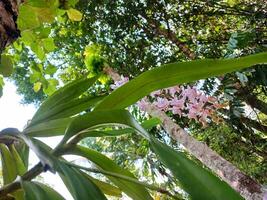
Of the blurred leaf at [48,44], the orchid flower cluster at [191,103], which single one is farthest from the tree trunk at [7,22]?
the orchid flower cluster at [191,103]

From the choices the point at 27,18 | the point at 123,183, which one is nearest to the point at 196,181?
the point at 123,183

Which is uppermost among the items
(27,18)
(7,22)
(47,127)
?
(27,18)

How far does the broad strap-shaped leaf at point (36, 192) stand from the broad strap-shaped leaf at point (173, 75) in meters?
0.16

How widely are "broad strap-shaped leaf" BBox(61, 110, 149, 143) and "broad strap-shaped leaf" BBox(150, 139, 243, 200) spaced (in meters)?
0.07

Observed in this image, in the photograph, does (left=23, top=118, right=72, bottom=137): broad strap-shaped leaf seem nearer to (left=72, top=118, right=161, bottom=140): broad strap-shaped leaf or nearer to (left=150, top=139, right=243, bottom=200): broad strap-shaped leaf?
(left=72, top=118, right=161, bottom=140): broad strap-shaped leaf

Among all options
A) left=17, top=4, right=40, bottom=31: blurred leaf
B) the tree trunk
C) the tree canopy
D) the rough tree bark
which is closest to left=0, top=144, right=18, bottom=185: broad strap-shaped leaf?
the tree canopy

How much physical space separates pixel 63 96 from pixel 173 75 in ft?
1.02

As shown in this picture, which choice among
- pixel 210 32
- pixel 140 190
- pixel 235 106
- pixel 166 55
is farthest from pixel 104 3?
pixel 140 190

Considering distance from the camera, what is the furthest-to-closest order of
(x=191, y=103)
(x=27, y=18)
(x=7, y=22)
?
(x=191, y=103) → (x=27, y=18) → (x=7, y=22)

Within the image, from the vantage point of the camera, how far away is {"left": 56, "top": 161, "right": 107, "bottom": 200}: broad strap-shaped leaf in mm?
558

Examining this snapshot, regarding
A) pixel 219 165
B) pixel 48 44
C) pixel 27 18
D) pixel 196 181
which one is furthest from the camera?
pixel 219 165

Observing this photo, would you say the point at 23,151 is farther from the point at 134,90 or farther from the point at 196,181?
the point at 196,181

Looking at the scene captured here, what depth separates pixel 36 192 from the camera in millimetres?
553

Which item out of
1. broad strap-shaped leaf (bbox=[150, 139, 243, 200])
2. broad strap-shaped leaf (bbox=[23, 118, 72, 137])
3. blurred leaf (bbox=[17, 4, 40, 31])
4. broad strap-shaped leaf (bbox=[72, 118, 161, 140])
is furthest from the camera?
blurred leaf (bbox=[17, 4, 40, 31])
